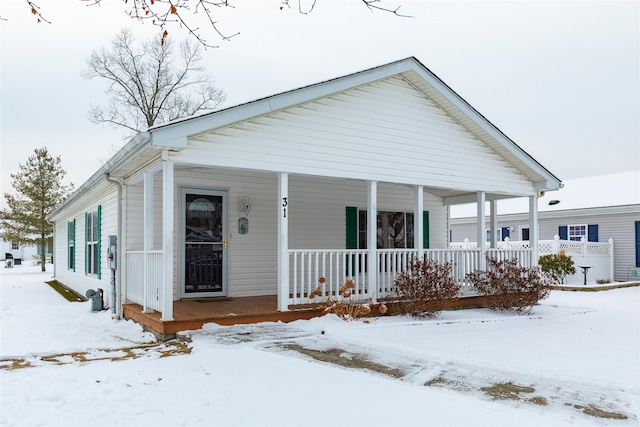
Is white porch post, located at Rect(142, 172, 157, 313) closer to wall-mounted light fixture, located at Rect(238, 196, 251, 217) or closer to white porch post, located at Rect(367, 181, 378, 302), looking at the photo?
wall-mounted light fixture, located at Rect(238, 196, 251, 217)

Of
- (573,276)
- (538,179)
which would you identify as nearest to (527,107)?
(573,276)

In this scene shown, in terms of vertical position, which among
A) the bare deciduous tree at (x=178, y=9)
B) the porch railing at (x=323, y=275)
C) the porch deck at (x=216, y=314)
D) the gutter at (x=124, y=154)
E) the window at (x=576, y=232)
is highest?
the bare deciduous tree at (x=178, y=9)

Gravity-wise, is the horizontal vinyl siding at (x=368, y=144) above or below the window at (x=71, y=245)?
above

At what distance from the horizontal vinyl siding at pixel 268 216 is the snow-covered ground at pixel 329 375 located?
99.6 inches

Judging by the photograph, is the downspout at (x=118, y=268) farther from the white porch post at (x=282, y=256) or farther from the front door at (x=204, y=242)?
A: the white porch post at (x=282, y=256)

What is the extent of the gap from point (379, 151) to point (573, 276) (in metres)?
12.0

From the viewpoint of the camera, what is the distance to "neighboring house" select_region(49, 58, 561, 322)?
7.44 metres

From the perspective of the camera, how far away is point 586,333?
7613 millimetres

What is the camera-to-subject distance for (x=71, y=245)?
15.6 meters

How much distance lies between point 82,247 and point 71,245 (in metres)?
2.57

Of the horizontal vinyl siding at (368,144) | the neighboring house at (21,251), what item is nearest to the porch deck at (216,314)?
the horizontal vinyl siding at (368,144)

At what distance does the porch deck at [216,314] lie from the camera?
22.6 ft

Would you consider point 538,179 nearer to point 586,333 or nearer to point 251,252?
point 586,333

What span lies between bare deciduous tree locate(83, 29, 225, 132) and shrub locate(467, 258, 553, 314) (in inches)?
813
